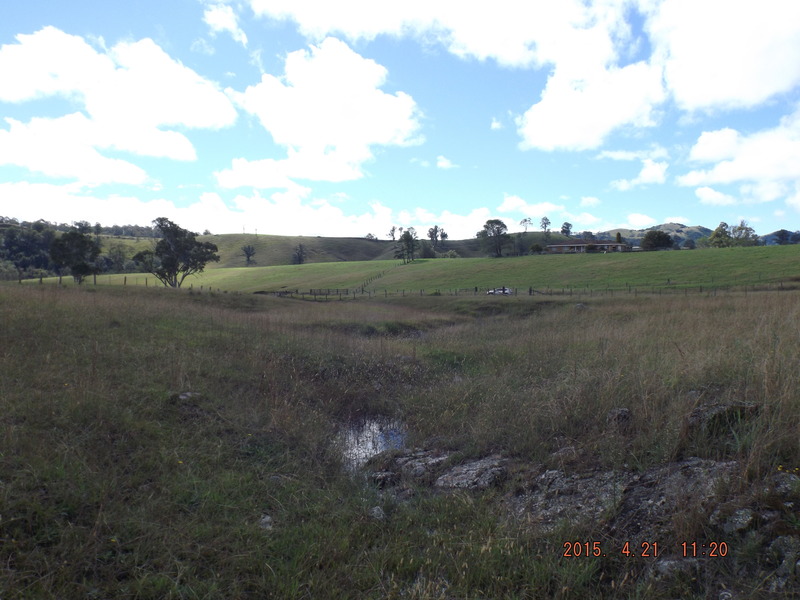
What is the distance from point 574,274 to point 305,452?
6898cm

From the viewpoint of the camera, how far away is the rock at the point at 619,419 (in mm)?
6035

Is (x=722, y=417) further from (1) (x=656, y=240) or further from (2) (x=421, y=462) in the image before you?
(1) (x=656, y=240)

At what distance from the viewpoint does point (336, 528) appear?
480 cm

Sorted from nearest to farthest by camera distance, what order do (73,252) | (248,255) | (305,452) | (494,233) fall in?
(305,452), (73,252), (494,233), (248,255)

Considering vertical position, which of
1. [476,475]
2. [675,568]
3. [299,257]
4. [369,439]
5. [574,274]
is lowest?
[369,439]

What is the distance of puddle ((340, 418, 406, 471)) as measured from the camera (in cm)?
737

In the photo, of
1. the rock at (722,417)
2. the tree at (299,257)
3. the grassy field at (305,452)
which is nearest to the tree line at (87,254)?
the grassy field at (305,452)

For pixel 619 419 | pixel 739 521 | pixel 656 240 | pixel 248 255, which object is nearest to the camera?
pixel 739 521

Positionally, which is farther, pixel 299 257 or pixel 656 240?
pixel 299 257

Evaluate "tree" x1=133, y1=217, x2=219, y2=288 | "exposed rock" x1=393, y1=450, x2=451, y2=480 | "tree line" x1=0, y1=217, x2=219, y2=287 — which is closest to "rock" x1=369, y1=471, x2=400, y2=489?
"exposed rock" x1=393, y1=450, x2=451, y2=480

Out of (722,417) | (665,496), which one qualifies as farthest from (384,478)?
(722,417)

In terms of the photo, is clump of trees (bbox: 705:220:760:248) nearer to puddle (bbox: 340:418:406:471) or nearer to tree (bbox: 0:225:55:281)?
puddle (bbox: 340:418:406:471)

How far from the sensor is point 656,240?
10319 cm

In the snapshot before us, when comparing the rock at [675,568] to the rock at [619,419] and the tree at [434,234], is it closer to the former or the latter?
the rock at [619,419]
